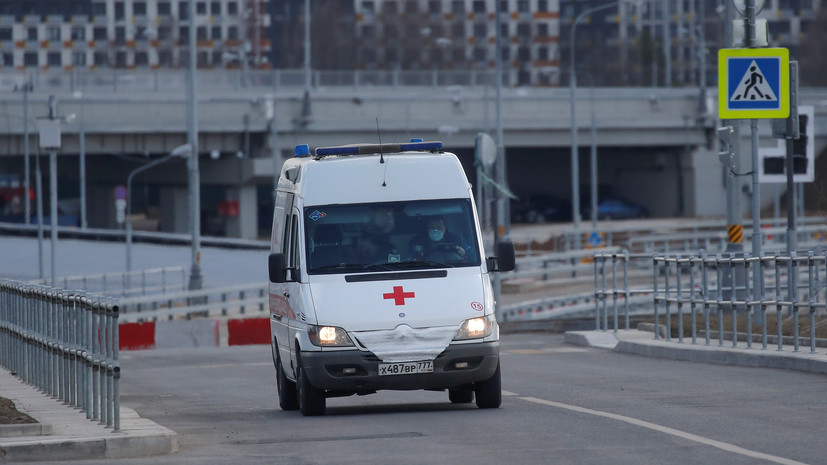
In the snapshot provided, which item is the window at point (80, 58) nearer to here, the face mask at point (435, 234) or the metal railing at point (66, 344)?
the metal railing at point (66, 344)

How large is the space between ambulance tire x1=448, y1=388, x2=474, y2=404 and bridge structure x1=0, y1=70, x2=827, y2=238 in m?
47.5

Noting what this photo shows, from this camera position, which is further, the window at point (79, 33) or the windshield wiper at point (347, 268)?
the window at point (79, 33)

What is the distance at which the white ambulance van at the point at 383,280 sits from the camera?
40.9ft

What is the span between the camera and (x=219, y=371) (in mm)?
20844

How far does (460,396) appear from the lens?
1395 cm

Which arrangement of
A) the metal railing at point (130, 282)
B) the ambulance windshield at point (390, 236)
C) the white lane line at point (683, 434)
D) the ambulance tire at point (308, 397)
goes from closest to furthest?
the white lane line at point (683, 434), the ambulance tire at point (308, 397), the ambulance windshield at point (390, 236), the metal railing at point (130, 282)

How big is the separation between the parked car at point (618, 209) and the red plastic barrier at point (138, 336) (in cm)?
5509

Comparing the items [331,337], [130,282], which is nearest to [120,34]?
[130,282]

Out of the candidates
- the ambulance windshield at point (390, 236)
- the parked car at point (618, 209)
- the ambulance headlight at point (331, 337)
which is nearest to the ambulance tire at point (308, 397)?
the ambulance headlight at point (331, 337)

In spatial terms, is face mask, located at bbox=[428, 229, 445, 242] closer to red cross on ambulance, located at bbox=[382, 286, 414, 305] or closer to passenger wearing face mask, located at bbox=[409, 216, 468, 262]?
passenger wearing face mask, located at bbox=[409, 216, 468, 262]

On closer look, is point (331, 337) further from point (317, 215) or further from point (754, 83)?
point (754, 83)

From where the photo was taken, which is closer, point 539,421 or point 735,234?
point 539,421

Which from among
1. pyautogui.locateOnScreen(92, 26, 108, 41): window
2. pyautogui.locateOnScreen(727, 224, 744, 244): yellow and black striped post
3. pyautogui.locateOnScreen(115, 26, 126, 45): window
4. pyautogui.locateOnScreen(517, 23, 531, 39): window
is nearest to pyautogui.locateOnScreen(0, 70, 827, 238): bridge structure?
pyautogui.locateOnScreen(727, 224, 744, 244): yellow and black striped post

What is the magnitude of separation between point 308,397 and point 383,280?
1193 mm
